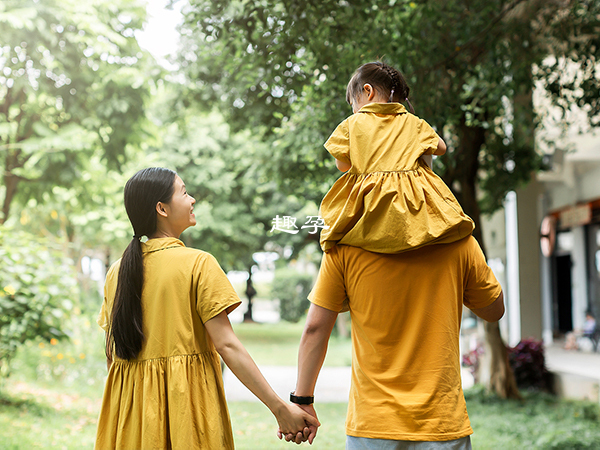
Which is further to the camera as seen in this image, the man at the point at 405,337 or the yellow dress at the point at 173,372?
the yellow dress at the point at 173,372

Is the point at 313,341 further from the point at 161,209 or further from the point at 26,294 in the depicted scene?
the point at 26,294

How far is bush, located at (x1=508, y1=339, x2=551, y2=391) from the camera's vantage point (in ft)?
28.1

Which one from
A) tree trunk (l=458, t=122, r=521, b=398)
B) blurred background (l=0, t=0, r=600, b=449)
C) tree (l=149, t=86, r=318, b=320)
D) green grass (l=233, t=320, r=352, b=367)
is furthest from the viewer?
green grass (l=233, t=320, r=352, b=367)

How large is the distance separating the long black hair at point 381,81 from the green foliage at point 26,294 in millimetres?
5068

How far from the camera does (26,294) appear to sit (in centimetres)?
616

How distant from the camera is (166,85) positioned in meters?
8.58

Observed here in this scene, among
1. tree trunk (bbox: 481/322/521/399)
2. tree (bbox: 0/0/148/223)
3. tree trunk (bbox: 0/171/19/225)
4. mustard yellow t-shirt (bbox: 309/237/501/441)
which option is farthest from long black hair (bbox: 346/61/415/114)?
tree trunk (bbox: 0/171/19/225)

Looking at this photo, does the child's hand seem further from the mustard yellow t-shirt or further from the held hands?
the mustard yellow t-shirt

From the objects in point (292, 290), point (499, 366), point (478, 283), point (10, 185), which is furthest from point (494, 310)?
point (292, 290)

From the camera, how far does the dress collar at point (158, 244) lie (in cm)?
195

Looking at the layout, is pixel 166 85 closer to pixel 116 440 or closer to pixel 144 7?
pixel 144 7

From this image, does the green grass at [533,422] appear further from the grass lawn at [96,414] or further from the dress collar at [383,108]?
the dress collar at [383,108]

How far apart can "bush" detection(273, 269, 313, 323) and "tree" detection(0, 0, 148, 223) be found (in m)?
15.6

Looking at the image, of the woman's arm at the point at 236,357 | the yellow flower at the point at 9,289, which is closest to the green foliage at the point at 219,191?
the yellow flower at the point at 9,289
